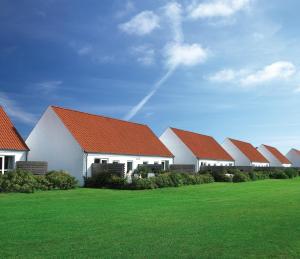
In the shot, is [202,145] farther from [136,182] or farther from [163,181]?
[136,182]

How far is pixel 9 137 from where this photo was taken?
31016 mm

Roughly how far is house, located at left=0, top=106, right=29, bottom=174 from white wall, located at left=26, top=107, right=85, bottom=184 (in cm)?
189

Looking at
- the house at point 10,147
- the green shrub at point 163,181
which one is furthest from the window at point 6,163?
the green shrub at point 163,181

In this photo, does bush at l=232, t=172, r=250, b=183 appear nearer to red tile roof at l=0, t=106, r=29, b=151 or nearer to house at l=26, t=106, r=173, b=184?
house at l=26, t=106, r=173, b=184

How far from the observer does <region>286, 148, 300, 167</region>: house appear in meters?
116

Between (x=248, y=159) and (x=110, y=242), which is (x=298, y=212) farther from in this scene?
(x=248, y=159)

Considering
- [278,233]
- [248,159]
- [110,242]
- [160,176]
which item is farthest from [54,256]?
[248,159]

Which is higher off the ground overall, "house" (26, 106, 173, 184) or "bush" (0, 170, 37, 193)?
"house" (26, 106, 173, 184)

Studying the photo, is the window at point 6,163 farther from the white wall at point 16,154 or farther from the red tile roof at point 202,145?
the red tile roof at point 202,145

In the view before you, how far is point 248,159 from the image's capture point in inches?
2830

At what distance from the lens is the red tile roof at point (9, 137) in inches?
1171

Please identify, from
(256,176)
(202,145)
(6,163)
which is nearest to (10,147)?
(6,163)

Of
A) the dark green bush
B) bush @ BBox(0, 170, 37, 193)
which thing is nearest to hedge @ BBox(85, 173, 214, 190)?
bush @ BBox(0, 170, 37, 193)

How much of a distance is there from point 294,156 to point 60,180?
101570 millimetres
